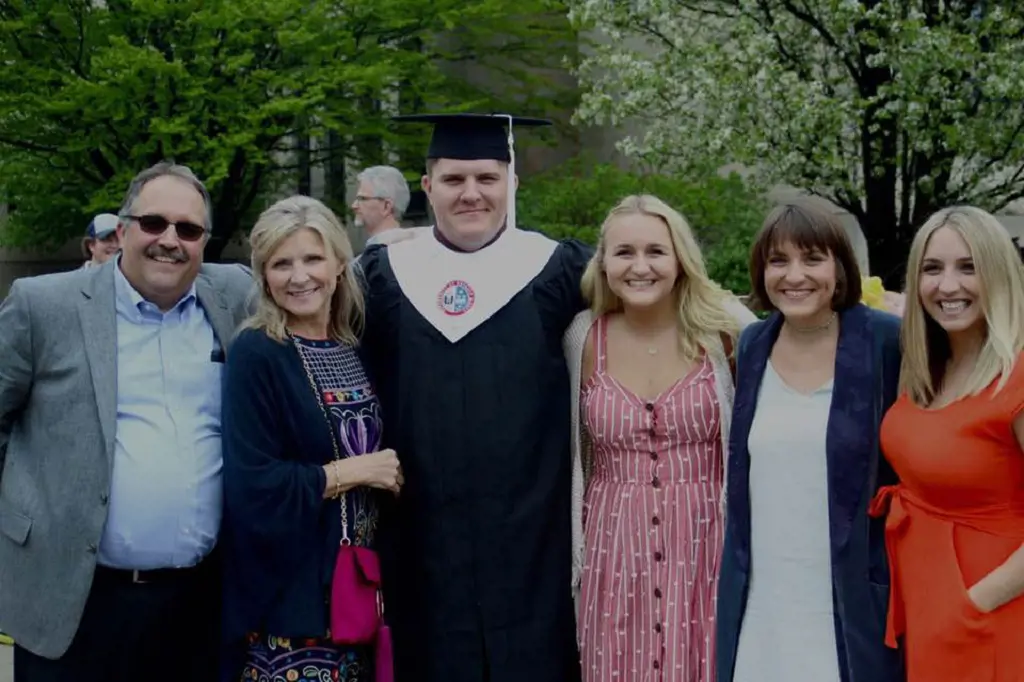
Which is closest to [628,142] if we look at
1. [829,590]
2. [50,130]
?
[50,130]

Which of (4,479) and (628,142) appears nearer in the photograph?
(4,479)

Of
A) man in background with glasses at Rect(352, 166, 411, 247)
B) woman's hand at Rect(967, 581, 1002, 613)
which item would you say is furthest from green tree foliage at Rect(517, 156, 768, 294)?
woman's hand at Rect(967, 581, 1002, 613)

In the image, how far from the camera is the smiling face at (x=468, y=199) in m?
4.10

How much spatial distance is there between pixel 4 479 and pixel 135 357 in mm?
516

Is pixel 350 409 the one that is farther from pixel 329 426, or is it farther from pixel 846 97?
pixel 846 97

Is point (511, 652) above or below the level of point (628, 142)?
below

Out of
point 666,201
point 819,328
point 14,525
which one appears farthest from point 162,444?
point 666,201

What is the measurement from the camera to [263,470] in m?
3.54

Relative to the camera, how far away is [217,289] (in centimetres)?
399

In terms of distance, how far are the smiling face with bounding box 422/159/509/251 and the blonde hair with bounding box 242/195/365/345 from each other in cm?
42

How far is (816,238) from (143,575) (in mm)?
2158

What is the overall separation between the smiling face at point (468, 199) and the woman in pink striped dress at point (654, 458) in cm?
42

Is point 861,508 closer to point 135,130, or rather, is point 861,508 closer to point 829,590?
point 829,590

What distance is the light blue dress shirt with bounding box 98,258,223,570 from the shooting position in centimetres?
357
